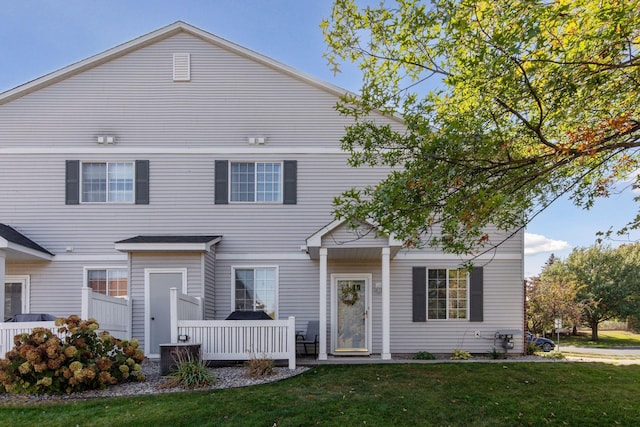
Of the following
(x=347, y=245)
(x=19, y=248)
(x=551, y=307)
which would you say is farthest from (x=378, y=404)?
(x=551, y=307)

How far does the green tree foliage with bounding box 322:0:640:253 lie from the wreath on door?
551cm

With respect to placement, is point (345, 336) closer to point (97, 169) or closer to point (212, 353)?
point (212, 353)

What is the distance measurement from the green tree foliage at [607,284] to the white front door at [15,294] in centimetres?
2541

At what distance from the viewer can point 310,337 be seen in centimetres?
1020

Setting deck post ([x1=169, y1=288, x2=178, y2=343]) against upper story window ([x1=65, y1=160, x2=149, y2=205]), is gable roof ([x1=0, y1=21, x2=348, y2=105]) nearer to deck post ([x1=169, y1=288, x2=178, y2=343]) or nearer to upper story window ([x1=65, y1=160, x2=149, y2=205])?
upper story window ([x1=65, y1=160, x2=149, y2=205])

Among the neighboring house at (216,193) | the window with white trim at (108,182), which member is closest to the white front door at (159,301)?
the neighboring house at (216,193)

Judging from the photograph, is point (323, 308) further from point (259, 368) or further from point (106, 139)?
point (106, 139)

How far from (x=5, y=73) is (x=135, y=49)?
3522 mm

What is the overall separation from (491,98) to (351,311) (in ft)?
23.9

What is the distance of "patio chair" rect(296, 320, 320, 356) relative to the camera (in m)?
10.1

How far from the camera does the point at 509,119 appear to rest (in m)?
5.18

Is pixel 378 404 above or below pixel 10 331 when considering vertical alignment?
below

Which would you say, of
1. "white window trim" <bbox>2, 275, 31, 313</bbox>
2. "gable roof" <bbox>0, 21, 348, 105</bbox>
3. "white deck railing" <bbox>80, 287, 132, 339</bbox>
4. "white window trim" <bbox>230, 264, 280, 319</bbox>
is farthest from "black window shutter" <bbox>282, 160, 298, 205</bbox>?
"white window trim" <bbox>2, 275, 31, 313</bbox>

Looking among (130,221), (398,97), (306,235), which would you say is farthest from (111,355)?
(398,97)
